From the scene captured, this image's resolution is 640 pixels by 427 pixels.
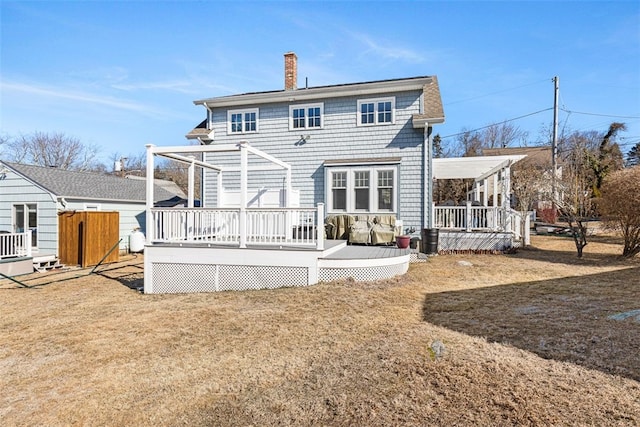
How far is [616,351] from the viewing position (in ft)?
12.2

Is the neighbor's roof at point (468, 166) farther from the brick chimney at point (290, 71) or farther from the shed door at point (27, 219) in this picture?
the shed door at point (27, 219)

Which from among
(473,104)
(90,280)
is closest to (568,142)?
(473,104)

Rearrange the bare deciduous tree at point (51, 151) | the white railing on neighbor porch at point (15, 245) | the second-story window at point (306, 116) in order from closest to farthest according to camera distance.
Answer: the white railing on neighbor porch at point (15, 245), the second-story window at point (306, 116), the bare deciduous tree at point (51, 151)

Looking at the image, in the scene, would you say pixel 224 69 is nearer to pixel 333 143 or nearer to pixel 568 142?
pixel 333 143

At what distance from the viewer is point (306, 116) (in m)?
12.9

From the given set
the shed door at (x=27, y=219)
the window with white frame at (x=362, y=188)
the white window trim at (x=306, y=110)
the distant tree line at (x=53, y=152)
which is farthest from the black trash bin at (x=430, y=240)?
the distant tree line at (x=53, y=152)

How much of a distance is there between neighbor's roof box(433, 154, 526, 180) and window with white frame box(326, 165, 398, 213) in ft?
10.2

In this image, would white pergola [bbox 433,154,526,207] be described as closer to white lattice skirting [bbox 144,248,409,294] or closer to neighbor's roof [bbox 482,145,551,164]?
white lattice skirting [bbox 144,248,409,294]

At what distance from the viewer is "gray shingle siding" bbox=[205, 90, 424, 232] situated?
11805 mm

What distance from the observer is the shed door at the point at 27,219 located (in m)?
12.8

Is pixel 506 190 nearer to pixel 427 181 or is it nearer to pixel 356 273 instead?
pixel 427 181

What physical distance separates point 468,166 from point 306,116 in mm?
6757

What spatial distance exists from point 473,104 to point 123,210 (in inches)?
1377

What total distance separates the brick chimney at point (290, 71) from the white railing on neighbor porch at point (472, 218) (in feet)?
25.1
